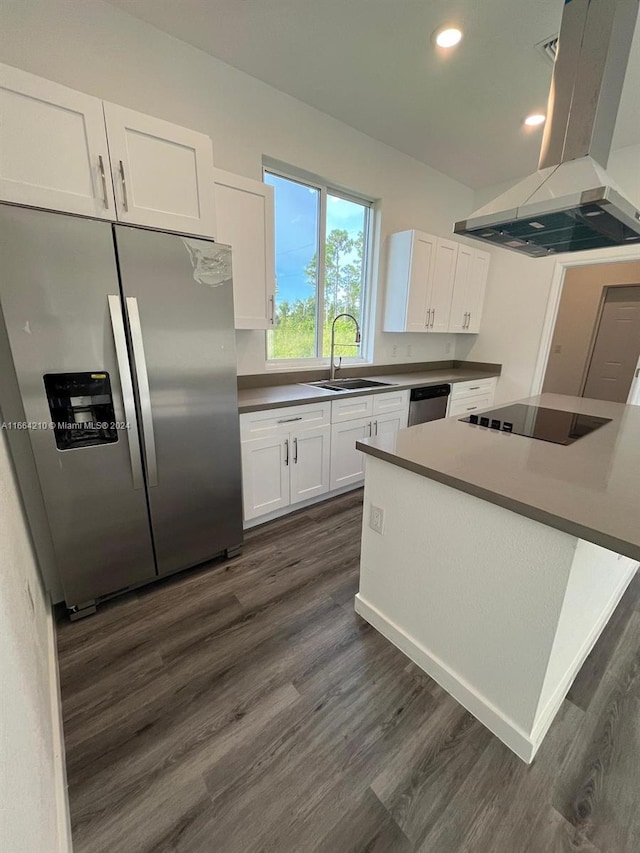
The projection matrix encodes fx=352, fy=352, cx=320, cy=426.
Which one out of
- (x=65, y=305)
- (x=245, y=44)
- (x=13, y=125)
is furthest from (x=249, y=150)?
(x=65, y=305)

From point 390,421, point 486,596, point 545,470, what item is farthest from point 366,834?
point 390,421

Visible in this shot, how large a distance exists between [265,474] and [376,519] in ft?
3.45

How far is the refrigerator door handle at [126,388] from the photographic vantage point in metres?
1.57

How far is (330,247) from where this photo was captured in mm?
3260

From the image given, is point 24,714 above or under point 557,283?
under

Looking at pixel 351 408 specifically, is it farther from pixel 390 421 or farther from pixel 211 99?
pixel 211 99

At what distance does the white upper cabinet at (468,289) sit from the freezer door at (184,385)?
2.93m

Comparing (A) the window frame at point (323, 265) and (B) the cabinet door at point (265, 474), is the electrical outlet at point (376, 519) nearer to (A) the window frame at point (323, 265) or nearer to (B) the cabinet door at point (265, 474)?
(B) the cabinet door at point (265, 474)

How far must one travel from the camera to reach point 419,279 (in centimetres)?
346

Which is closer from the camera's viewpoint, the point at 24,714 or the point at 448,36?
the point at 24,714

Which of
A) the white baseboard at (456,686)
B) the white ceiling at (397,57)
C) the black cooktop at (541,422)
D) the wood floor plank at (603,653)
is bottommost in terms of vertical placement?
the wood floor plank at (603,653)

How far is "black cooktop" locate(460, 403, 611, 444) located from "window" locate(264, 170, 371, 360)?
1.78m

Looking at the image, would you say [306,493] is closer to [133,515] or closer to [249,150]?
[133,515]

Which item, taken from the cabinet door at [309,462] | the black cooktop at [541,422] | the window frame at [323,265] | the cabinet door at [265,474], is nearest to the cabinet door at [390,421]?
the cabinet door at [309,462]
